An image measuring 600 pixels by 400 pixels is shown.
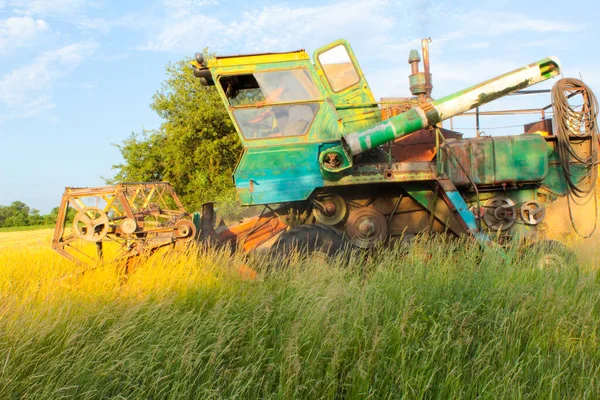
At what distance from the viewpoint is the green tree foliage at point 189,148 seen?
671 inches

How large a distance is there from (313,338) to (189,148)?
49.8ft

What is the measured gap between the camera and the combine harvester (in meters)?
5.65

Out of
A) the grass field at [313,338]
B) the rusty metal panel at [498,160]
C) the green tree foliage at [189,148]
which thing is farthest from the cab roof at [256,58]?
the green tree foliage at [189,148]

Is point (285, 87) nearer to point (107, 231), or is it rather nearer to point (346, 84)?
point (346, 84)

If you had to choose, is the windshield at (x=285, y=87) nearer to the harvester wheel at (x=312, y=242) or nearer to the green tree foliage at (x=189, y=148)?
the harvester wheel at (x=312, y=242)

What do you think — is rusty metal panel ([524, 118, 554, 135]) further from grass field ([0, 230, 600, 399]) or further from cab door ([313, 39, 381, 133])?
grass field ([0, 230, 600, 399])

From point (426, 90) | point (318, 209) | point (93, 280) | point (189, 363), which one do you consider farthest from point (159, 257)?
point (426, 90)

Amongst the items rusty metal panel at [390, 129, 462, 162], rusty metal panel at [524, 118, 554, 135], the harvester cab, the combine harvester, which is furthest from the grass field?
rusty metal panel at [524, 118, 554, 135]

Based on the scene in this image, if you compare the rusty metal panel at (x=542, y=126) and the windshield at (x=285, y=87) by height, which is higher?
the windshield at (x=285, y=87)

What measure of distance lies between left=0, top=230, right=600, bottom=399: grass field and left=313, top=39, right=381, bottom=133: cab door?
2.34m

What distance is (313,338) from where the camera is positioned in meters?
3.28

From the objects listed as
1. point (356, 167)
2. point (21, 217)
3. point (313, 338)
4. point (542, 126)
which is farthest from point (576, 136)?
point (21, 217)

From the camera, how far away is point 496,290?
13.1 feet

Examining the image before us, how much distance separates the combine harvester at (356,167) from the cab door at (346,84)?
1cm
